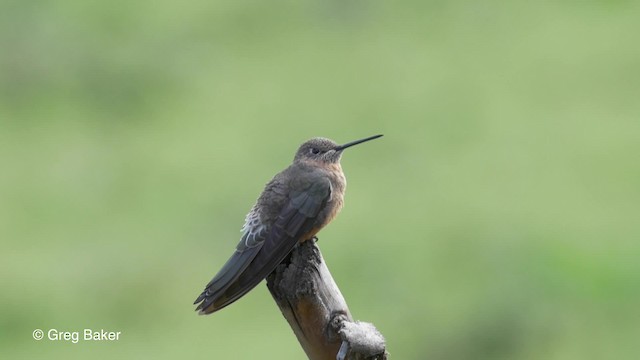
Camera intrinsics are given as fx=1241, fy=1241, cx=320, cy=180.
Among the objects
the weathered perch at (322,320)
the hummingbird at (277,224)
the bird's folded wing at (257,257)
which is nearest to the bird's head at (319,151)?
the hummingbird at (277,224)

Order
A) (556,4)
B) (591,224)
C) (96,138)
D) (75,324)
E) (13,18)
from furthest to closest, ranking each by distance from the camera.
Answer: (556,4), (13,18), (96,138), (591,224), (75,324)

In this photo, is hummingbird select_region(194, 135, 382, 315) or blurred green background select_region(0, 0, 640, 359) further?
blurred green background select_region(0, 0, 640, 359)

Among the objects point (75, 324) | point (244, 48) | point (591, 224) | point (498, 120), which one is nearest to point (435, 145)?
point (498, 120)

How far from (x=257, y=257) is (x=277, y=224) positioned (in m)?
0.10

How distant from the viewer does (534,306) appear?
542cm

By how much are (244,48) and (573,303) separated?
8.26ft

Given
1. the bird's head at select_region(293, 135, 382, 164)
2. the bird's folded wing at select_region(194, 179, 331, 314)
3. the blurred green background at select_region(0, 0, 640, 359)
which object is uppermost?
the blurred green background at select_region(0, 0, 640, 359)

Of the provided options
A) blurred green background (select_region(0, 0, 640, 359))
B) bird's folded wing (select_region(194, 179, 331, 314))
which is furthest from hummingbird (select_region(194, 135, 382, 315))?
blurred green background (select_region(0, 0, 640, 359))

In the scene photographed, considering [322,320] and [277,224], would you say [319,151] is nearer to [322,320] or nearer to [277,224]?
[277,224]

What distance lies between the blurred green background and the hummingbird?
99.8 inches

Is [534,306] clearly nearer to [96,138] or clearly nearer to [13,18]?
[96,138]

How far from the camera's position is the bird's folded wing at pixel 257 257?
251 centimetres

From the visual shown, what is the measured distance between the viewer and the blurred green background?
5391 mm

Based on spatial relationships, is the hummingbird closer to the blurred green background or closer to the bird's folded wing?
the bird's folded wing
